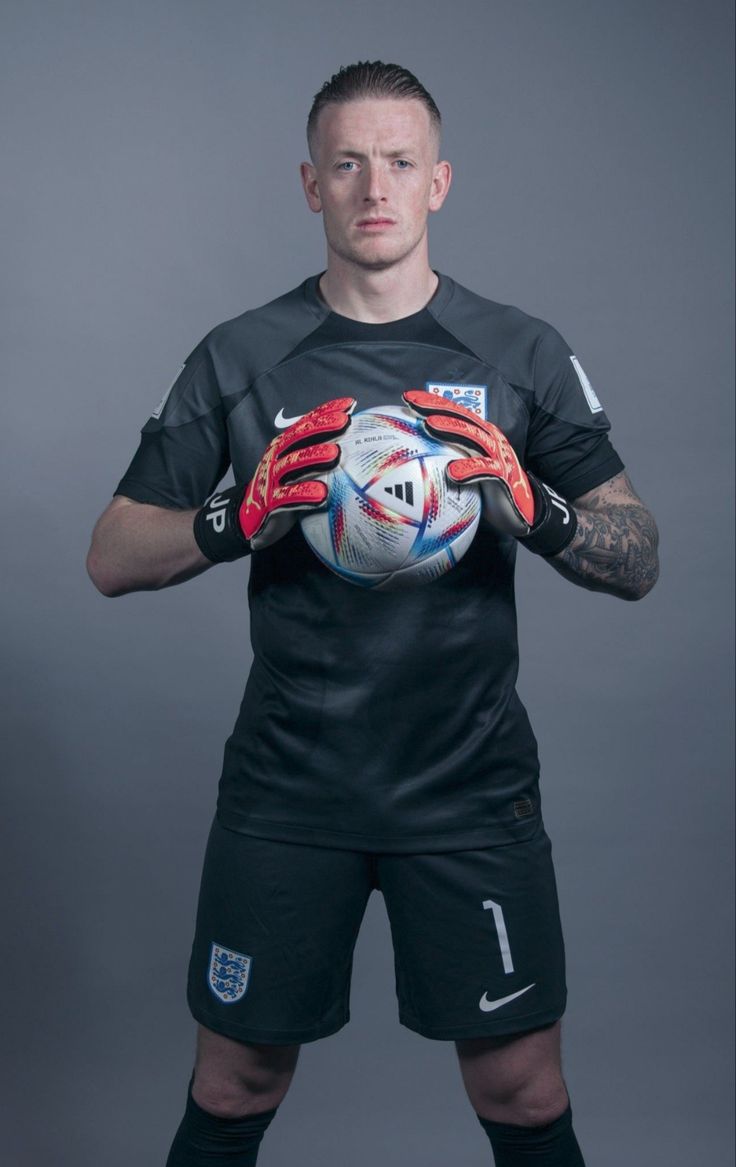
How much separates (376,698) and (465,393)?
508 millimetres

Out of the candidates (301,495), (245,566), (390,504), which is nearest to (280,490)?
(301,495)

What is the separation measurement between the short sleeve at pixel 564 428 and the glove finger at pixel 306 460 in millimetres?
522

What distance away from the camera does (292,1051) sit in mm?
2371

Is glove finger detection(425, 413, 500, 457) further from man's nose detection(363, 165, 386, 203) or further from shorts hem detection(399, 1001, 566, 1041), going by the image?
shorts hem detection(399, 1001, 566, 1041)

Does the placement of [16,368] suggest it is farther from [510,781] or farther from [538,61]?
[510,781]

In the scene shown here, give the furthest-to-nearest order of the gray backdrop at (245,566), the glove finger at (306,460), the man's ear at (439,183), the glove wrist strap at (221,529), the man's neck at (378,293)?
the gray backdrop at (245,566), the man's ear at (439,183), the man's neck at (378,293), the glove wrist strap at (221,529), the glove finger at (306,460)

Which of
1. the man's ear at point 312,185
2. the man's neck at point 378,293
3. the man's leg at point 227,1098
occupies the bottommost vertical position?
the man's leg at point 227,1098

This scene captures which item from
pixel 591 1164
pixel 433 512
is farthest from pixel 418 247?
pixel 591 1164

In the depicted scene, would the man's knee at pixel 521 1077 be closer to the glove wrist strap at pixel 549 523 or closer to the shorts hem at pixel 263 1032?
the shorts hem at pixel 263 1032

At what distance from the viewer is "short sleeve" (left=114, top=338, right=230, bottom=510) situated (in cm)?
241

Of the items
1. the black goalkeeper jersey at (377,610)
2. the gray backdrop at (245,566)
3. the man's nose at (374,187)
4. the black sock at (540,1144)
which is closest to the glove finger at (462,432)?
the black goalkeeper jersey at (377,610)

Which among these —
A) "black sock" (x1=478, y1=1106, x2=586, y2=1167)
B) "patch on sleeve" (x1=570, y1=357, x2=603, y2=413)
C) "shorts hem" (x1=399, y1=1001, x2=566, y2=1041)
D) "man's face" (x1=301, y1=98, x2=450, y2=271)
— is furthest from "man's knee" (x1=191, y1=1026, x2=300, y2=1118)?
"man's face" (x1=301, y1=98, x2=450, y2=271)

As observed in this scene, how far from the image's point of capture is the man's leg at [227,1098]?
2314mm

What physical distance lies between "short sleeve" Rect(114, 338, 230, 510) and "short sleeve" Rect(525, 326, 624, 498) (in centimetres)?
52
